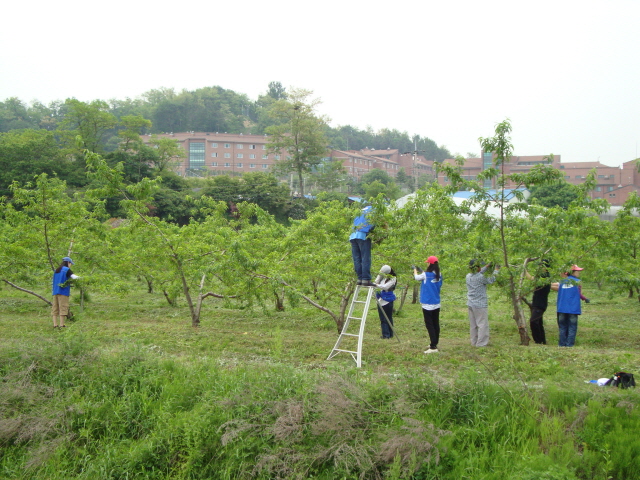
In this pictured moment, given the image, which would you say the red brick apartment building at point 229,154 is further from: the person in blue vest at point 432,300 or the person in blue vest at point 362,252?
the person in blue vest at point 362,252

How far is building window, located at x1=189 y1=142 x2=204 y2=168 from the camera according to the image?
8881 cm

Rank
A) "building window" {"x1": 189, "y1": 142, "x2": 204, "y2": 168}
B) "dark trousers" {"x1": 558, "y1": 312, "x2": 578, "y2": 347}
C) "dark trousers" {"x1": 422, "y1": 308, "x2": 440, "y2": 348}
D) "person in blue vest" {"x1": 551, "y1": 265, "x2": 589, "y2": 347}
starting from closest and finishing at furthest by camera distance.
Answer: "dark trousers" {"x1": 422, "y1": 308, "x2": 440, "y2": 348} → "person in blue vest" {"x1": 551, "y1": 265, "x2": 589, "y2": 347} → "dark trousers" {"x1": 558, "y1": 312, "x2": 578, "y2": 347} → "building window" {"x1": 189, "y1": 142, "x2": 204, "y2": 168}

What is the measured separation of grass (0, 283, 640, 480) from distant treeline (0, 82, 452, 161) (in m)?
87.0

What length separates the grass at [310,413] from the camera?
5.62 meters

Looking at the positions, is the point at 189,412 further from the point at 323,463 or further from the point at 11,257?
the point at 11,257

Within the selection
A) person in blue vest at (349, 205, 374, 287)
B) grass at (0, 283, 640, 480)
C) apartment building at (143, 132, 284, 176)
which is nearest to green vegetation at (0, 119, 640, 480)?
grass at (0, 283, 640, 480)

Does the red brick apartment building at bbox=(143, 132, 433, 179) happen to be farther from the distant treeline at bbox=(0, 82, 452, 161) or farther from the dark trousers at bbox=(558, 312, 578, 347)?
the dark trousers at bbox=(558, 312, 578, 347)

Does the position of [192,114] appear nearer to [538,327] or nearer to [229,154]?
[229,154]

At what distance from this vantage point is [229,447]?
6.26 metres

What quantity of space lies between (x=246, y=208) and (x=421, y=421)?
1458 centimetres

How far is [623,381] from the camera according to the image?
6578 millimetres

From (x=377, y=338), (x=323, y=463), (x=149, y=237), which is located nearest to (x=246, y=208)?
(x=149, y=237)

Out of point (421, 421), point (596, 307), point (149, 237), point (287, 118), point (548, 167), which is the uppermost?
point (287, 118)

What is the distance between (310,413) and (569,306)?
6.00 m
